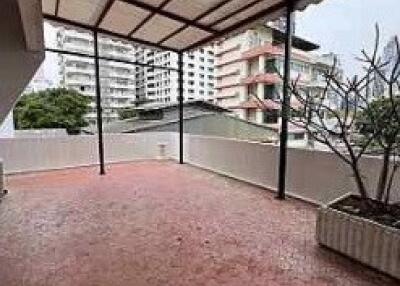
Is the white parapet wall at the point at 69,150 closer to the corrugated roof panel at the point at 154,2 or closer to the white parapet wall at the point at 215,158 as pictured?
the white parapet wall at the point at 215,158

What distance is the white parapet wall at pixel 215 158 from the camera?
424 centimetres

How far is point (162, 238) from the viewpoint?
11.1 feet

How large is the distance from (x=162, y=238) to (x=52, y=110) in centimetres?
925

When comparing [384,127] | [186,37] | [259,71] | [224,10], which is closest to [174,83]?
[259,71]

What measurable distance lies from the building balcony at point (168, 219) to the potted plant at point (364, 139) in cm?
18

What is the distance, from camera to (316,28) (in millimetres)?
4727

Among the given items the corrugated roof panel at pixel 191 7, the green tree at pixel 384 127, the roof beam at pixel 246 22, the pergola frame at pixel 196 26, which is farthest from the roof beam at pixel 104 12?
the green tree at pixel 384 127

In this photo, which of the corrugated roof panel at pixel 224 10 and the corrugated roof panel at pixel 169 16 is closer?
the corrugated roof panel at pixel 224 10

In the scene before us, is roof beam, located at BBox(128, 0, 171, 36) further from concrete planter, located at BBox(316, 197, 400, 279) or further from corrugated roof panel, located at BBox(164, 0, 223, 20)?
concrete planter, located at BBox(316, 197, 400, 279)

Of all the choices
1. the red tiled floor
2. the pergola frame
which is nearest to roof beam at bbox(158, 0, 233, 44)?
the pergola frame

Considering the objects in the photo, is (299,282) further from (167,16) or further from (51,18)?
(51,18)

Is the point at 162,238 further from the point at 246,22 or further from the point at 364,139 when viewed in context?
the point at 246,22

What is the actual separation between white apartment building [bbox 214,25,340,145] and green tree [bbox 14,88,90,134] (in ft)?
16.7

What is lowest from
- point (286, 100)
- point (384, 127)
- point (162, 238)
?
point (162, 238)
